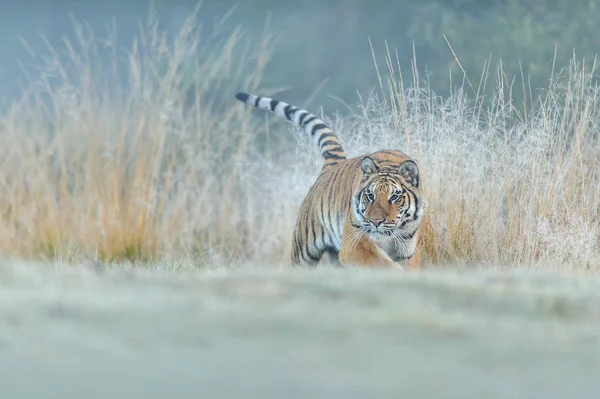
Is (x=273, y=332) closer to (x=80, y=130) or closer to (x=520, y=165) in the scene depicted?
(x=520, y=165)

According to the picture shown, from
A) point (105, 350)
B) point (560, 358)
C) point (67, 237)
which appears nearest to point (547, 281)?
point (560, 358)

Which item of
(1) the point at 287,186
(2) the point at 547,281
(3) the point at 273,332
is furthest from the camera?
(1) the point at 287,186

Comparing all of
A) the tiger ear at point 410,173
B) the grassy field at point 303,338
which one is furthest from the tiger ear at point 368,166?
the grassy field at point 303,338

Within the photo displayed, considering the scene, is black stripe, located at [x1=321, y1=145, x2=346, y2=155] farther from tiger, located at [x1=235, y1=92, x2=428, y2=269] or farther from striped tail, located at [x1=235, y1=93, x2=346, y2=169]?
tiger, located at [x1=235, y1=92, x2=428, y2=269]

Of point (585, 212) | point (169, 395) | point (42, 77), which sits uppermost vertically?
point (42, 77)

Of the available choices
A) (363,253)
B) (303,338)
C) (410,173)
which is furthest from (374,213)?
(303,338)

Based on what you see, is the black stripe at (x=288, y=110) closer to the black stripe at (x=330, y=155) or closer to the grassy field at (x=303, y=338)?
the black stripe at (x=330, y=155)

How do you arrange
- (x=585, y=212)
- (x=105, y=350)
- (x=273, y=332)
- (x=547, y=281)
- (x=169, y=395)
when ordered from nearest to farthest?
(x=169, y=395), (x=105, y=350), (x=273, y=332), (x=547, y=281), (x=585, y=212)

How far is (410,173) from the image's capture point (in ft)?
20.9

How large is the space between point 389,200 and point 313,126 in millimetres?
1712

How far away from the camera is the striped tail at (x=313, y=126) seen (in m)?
7.51

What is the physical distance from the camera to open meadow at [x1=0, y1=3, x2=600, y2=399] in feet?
9.76

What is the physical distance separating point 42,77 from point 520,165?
4.09 metres

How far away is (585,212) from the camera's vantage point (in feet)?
23.6
